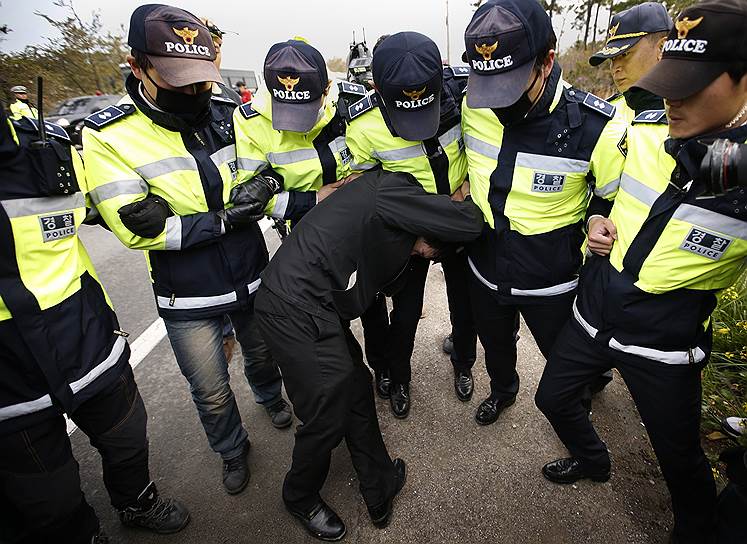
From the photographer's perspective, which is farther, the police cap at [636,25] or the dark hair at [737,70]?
the police cap at [636,25]

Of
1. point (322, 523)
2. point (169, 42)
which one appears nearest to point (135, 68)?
point (169, 42)

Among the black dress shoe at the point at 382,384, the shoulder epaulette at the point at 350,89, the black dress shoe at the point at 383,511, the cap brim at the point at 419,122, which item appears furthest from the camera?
the black dress shoe at the point at 382,384

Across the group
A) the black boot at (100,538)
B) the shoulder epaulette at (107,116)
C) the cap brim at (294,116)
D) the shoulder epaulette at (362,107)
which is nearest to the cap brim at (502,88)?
the shoulder epaulette at (362,107)

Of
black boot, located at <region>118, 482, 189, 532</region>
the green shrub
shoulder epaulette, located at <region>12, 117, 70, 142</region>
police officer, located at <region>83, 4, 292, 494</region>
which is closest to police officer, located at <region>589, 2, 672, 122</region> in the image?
the green shrub

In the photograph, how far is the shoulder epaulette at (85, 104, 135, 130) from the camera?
1.68m

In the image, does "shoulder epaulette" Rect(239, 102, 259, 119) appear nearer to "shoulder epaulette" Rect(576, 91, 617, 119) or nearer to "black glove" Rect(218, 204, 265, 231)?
"black glove" Rect(218, 204, 265, 231)

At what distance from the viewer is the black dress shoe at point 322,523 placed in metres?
1.96

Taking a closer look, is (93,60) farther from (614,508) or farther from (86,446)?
(614,508)

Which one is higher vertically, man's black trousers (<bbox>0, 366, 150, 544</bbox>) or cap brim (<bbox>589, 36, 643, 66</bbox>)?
cap brim (<bbox>589, 36, 643, 66</bbox>)

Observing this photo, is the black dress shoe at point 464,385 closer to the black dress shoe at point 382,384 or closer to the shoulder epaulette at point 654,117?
the black dress shoe at point 382,384

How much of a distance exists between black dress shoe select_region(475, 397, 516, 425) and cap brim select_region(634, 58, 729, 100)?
6.14 ft

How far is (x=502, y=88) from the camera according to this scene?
165 centimetres

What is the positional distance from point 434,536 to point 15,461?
1.75 metres

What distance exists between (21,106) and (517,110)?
6.71ft
